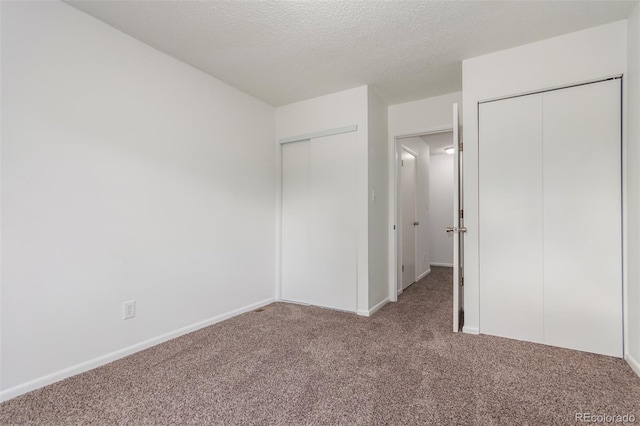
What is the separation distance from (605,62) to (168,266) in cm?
363

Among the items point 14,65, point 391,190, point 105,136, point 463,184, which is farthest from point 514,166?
point 14,65

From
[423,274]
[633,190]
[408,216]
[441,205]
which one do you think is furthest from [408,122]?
[441,205]

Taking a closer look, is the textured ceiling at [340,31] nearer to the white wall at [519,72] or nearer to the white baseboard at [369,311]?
the white wall at [519,72]

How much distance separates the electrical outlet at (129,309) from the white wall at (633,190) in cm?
337

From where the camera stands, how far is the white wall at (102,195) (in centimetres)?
169

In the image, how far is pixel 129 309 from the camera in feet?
7.18

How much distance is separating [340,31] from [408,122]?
164 centimetres

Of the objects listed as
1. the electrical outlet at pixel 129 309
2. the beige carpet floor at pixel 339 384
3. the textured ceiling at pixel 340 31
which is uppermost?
the textured ceiling at pixel 340 31

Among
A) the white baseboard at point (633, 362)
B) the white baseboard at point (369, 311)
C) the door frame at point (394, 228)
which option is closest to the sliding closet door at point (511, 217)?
the white baseboard at point (633, 362)

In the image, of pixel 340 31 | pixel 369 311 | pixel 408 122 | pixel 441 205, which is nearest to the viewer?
pixel 340 31

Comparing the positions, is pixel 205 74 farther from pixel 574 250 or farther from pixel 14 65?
pixel 574 250

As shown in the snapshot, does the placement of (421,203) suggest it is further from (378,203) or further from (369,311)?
(369,311)

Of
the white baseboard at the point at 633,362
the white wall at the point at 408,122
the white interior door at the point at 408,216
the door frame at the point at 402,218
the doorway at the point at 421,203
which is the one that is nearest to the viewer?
the white baseboard at the point at 633,362

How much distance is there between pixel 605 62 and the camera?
2.11 metres
